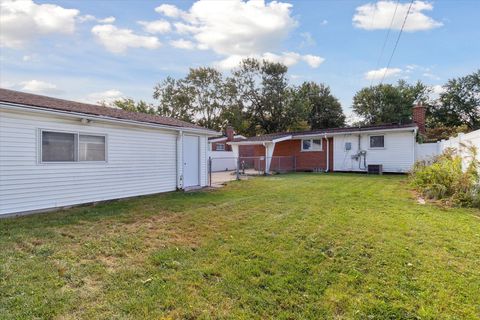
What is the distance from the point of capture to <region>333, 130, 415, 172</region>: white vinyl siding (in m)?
16.7

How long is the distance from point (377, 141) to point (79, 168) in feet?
53.4

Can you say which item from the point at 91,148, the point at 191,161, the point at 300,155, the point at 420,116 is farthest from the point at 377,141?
the point at 91,148

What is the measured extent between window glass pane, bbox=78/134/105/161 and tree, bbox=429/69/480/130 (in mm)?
36748

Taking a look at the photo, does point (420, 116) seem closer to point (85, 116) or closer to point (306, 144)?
point (306, 144)

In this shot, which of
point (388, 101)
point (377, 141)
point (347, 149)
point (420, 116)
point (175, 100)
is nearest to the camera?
point (377, 141)

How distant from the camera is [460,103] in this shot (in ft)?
112

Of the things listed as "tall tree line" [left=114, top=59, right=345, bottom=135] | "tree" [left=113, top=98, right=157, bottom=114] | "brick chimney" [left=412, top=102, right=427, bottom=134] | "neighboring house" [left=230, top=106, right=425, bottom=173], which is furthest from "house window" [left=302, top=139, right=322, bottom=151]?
"tree" [left=113, top=98, right=157, bottom=114]

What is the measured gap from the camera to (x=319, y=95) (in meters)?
38.1

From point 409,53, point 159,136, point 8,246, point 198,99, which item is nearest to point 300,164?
point 409,53

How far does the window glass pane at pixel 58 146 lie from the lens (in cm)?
712

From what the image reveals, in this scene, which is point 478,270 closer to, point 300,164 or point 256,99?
point 300,164

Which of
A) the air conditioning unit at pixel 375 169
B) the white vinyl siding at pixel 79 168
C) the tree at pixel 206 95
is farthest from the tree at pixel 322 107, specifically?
the white vinyl siding at pixel 79 168

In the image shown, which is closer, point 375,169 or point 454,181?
point 454,181

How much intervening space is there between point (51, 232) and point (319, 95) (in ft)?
121
